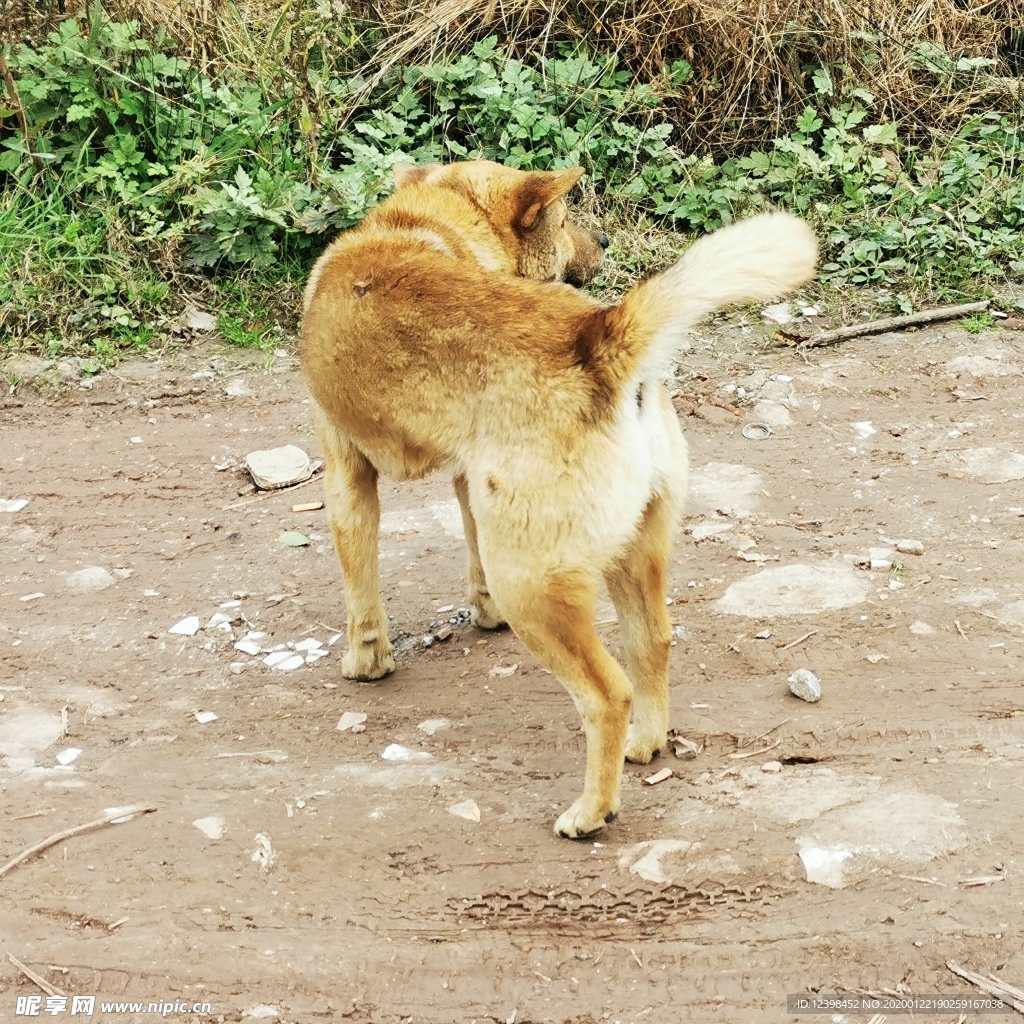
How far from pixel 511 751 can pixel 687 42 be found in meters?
6.10

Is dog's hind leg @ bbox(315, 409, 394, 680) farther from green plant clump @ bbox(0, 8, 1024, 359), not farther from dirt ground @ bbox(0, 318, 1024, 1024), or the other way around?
green plant clump @ bbox(0, 8, 1024, 359)

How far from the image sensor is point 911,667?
4402 millimetres

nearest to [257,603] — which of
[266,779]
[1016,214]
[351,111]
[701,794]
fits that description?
[266,779]

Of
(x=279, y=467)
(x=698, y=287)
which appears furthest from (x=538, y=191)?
(x=279, y=467)

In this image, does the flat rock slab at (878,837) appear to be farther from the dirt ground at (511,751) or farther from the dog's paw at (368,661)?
the dog's paw at (368,661)

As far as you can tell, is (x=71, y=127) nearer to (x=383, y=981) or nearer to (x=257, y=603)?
(x=257, y=603)

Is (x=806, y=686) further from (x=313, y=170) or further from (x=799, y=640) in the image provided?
(x=313, y=170)

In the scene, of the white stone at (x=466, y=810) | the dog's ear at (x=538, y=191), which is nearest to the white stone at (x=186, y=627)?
the white stone at (x=466, y=810)

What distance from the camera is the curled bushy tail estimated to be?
3355 mm

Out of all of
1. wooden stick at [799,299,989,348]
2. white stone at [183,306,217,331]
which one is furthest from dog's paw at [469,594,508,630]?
white stone at [183,306,217,331]

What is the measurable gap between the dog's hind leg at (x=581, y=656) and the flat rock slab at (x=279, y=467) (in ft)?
10.1

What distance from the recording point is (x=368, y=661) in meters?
4.71

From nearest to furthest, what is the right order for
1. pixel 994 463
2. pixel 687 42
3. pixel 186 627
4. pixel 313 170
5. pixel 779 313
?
1. pixel 186 627
2. pixel 994 463
3. pixel 779 313
4. pixel 313 170
5. pixel 687 42

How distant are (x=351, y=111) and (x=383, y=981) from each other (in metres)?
6.66
